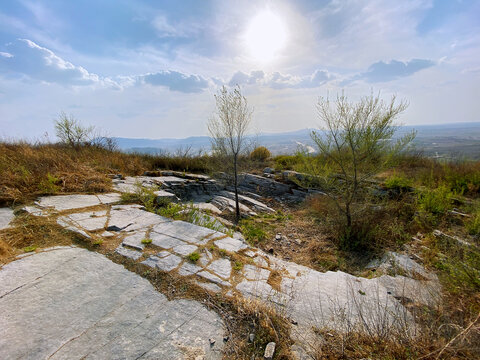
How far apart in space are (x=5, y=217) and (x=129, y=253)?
2086 mm

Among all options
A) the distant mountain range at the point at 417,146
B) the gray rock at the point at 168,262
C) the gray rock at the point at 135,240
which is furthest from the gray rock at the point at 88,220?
the distant mountain range at the point at 417,146

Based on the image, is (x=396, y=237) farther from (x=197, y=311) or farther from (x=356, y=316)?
(x=197, y=311)

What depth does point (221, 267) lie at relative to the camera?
2498 mm

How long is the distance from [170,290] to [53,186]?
3.68m

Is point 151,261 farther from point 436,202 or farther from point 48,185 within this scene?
point 436,202

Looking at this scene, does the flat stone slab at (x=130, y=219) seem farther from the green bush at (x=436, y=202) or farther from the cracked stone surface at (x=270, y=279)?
the green bush at (x=436, y=202)

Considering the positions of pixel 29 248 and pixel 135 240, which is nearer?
pixel 29 248

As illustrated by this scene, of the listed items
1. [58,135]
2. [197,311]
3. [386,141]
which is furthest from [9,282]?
[58,135]

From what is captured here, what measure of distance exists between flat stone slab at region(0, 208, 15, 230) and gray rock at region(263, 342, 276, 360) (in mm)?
3380

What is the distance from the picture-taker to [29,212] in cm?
320

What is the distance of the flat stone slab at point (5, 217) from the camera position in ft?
9.27

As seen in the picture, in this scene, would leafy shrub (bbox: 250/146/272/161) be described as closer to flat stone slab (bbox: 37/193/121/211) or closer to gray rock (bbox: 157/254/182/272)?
flat stone slab (bbox: 37/193/121/211)

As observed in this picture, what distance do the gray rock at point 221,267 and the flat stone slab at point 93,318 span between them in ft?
1.65

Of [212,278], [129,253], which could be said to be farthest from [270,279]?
[129,253]
